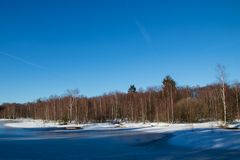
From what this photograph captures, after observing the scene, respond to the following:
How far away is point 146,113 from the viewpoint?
291 ft

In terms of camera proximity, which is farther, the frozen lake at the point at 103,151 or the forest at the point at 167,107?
the forest at the point at 167,107

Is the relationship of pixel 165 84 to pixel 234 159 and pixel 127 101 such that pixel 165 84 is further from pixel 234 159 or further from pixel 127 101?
pixel 234 159

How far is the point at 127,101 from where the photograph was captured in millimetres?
106312

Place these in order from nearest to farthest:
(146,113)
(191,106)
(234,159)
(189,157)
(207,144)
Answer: (234,159) → (189,157) → (207,144) → (191,106) → (146,113)

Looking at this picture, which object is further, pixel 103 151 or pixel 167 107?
pixel 167 107

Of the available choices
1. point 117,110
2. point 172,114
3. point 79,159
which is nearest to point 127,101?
point 117,110

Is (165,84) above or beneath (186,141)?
above

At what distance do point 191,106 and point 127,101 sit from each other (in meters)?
41.7

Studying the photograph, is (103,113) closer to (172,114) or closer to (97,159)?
(172,114)

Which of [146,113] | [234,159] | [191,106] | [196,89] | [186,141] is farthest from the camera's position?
[196,89]

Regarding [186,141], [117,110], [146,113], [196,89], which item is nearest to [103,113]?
[117,110]

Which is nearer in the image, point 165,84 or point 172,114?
point 172,114

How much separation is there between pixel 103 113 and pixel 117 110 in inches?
236

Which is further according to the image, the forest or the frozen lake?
the forest
